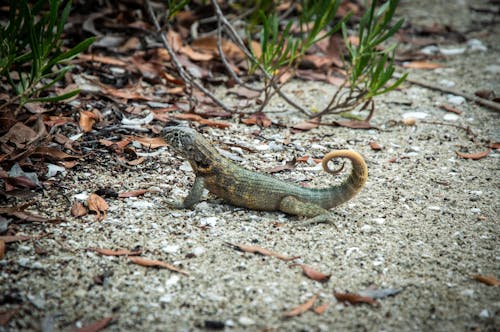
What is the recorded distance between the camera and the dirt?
313cm

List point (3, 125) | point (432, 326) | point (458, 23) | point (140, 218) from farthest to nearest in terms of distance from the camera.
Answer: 1. point (458, 23)
2. point (3, 125)
3. point (140, 218)
4. point (432, 326)

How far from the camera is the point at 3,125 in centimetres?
490

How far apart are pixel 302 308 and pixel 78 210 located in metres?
1.87

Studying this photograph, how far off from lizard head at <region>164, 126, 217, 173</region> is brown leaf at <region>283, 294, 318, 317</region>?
158cm

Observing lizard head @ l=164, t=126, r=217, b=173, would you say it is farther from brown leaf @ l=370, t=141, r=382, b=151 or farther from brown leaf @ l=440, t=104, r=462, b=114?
brown leaf @ l=440, t=104, r=462, b=114

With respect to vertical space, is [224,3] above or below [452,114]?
above

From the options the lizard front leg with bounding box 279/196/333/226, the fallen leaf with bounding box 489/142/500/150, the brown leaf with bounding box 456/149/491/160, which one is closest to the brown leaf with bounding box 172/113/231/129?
the lizard front leg with bounding box 279/196/333/226

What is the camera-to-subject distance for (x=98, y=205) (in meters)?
4.11

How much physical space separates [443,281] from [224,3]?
20.6ft

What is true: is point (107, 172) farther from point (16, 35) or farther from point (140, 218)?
point (16, 35)

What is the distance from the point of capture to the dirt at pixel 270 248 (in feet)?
10.3

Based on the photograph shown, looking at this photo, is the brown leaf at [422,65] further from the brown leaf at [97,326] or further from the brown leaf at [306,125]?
the brown leaf at [97,326]

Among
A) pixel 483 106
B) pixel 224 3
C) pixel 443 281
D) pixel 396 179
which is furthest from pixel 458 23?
pixel 443 281

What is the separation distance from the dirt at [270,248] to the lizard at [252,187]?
12 cm
